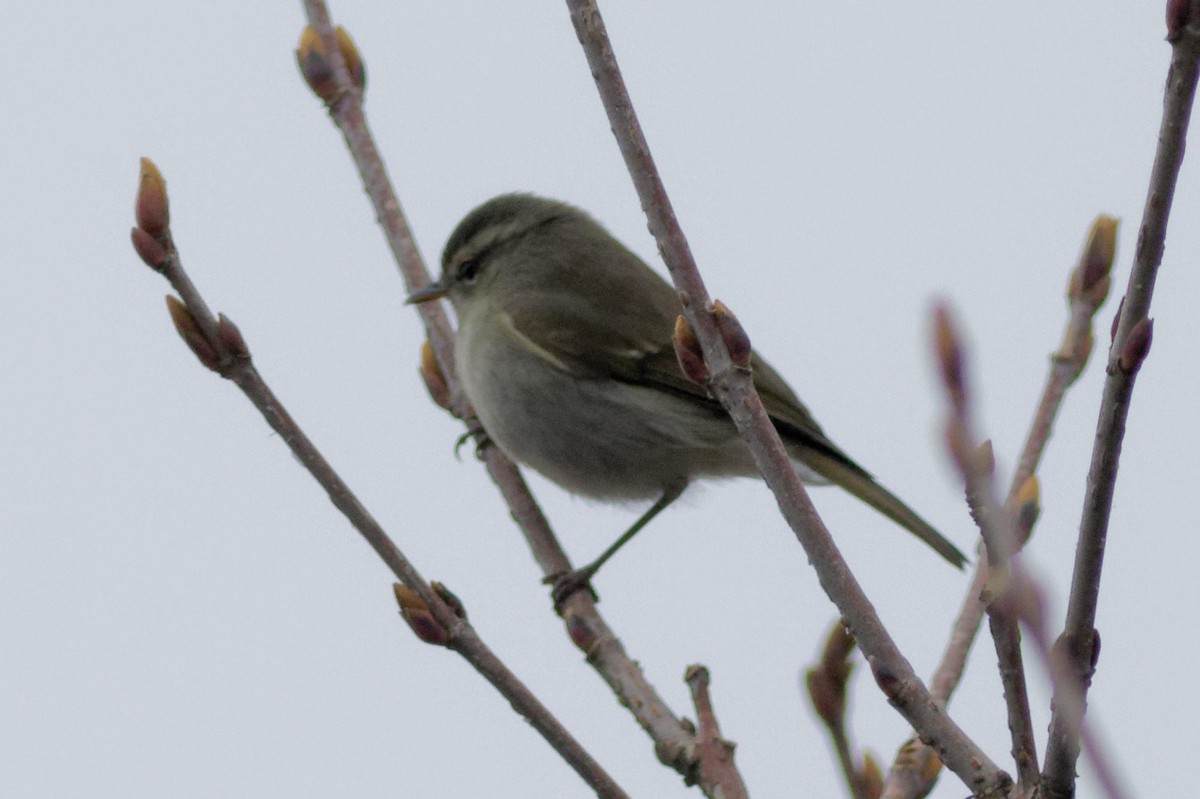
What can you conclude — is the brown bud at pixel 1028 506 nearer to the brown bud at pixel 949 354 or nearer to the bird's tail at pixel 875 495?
the brown bud at pixel 949 354

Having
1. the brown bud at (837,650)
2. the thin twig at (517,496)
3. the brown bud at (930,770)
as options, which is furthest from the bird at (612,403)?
the brown bud at (837,650)

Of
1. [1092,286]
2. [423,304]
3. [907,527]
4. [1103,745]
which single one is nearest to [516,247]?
[423,304]

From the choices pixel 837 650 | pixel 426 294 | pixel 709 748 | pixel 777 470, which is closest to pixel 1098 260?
pixel 837 650

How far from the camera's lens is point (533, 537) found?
4402 mm

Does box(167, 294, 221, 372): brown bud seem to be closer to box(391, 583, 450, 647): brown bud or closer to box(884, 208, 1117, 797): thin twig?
box(391, 583, 450, 647): brown bud

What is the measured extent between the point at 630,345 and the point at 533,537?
1456 mm

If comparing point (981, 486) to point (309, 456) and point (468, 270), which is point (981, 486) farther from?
point (468, 270)

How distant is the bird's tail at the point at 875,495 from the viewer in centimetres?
534

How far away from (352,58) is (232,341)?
2288 millimetres

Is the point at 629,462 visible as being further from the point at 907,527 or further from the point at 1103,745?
the point at 1103,745

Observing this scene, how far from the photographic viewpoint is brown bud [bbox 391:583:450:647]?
2.57 m

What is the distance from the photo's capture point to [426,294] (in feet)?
17.8

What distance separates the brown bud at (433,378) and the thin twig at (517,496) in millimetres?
218

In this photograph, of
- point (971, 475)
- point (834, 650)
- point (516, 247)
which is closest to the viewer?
point (971, 475)
